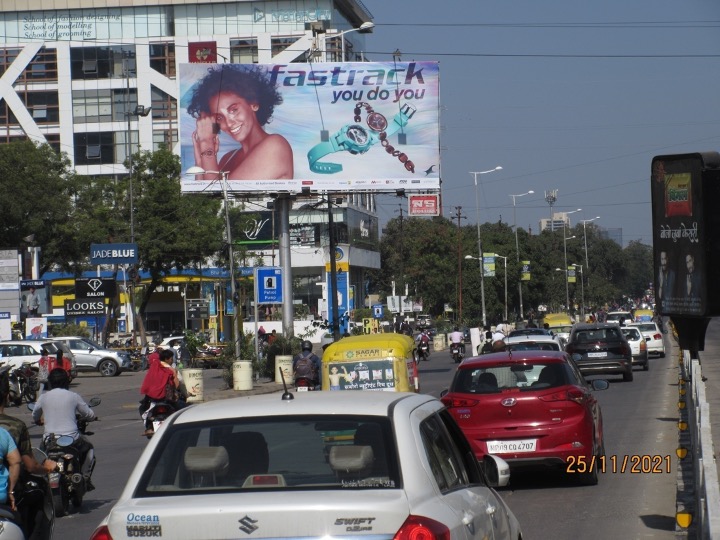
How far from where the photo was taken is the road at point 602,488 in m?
10.3

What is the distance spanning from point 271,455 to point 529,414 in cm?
763

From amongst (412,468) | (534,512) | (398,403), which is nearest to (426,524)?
(412,468)

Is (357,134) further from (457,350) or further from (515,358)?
(515,358)

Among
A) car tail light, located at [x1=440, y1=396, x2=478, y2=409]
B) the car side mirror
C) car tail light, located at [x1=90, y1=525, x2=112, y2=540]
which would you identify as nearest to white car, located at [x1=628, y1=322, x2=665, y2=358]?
car tail light, located at [x1=440, y1=396, x2=478, y2=409]

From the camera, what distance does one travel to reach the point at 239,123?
142ft

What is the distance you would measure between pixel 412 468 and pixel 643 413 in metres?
17.1

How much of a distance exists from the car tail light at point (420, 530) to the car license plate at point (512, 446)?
25.8ft

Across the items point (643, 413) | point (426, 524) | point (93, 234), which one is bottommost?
point (643, 413)

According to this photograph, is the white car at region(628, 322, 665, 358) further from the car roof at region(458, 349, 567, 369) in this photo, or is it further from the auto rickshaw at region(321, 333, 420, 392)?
the car roof at region(458, 349, 567, 369)

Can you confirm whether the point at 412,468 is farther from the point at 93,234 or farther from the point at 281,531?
the point at 93,234

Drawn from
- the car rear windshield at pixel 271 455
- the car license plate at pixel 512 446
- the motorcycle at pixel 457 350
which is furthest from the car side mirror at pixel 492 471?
the motorcycle at pixel 457 350

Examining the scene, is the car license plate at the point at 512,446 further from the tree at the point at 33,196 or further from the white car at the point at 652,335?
the tree at the point at 33,196

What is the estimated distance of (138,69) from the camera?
89438mm
